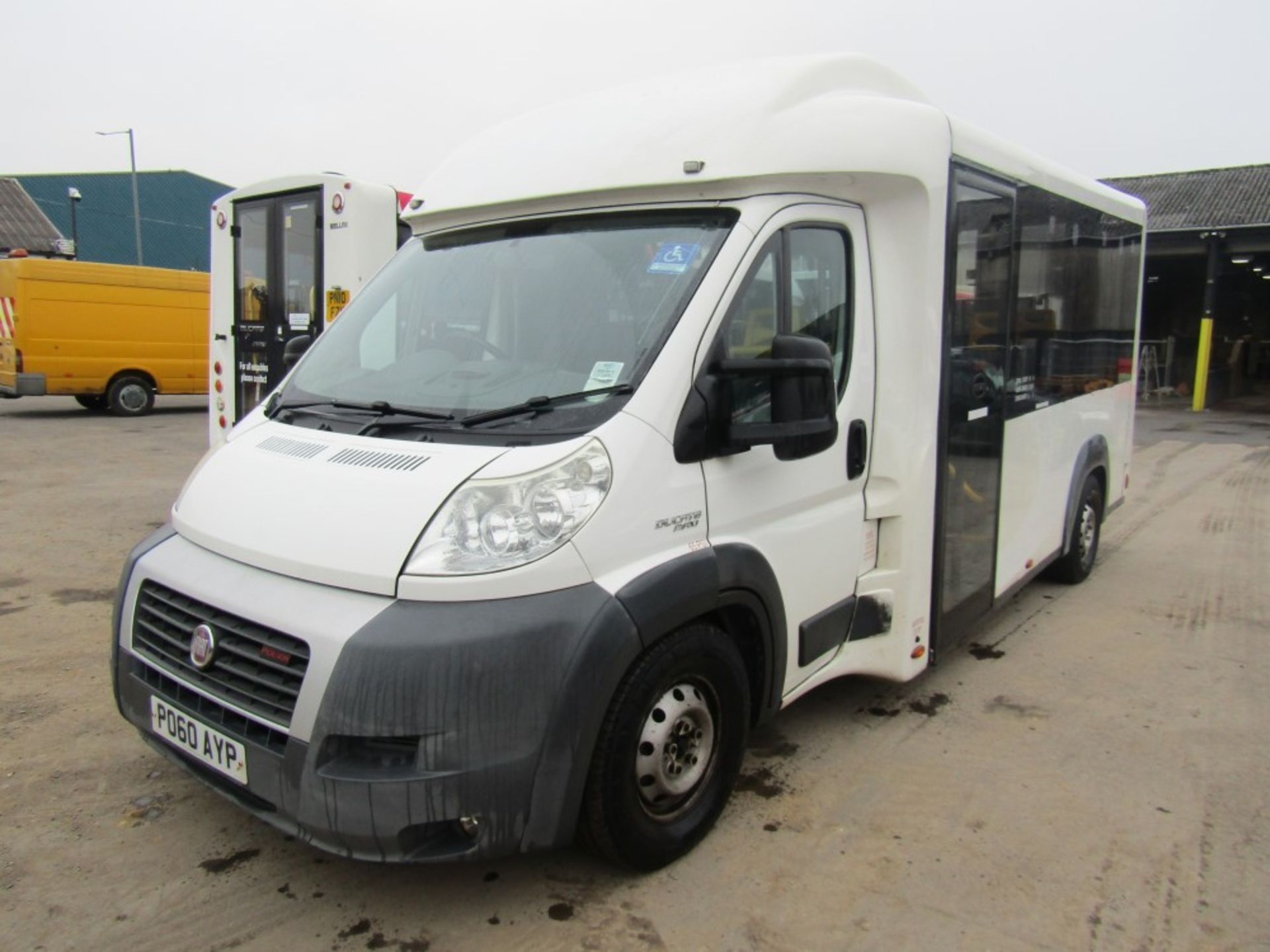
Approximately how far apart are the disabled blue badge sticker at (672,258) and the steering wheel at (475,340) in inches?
22.2

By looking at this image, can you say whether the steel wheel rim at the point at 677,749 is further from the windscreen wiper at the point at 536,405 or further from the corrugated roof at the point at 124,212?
the corrugated roof at the point at 124,212

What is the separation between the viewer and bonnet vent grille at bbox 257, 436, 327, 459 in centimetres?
293

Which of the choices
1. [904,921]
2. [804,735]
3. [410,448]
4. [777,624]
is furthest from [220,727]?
[804,735]

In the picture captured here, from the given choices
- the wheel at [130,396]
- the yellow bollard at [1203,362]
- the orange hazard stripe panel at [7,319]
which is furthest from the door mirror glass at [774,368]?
the yellow bollard at [1203,362]

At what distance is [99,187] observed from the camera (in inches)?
1658

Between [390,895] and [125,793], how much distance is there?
1261 mm

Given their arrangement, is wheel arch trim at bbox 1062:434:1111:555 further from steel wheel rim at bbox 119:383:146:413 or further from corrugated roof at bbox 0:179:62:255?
corrugated roof at bbox 0:179:62:255

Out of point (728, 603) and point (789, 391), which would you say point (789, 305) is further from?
point (728, 603)

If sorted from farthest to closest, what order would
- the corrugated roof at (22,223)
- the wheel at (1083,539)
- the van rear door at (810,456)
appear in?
1. the corrugated roof at (22,223)
2. the wheel at (1083,539)
3. the van rear door at (810,456)

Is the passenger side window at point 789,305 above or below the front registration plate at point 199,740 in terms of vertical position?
above

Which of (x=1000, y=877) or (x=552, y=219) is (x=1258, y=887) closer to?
(x=1000, y=877)

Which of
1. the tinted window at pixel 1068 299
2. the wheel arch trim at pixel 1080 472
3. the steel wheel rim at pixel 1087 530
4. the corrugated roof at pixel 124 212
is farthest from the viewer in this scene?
the corrugated roof at pixel 124 212

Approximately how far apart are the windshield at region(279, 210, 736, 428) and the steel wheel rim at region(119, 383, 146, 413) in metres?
14.7

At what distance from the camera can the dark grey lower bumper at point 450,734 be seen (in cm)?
236
